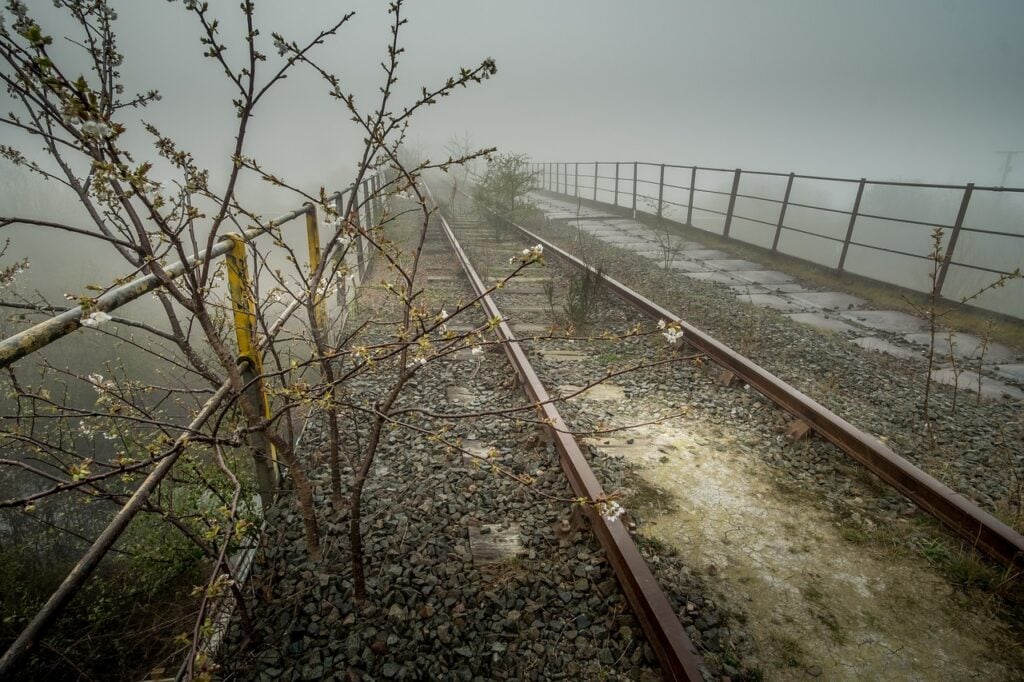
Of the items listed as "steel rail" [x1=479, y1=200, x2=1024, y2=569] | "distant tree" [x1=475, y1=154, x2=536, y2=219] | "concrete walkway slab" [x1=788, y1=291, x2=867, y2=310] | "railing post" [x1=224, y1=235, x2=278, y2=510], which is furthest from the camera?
"distant tree" [x1=475, y1=154, x2=536, y2=219]

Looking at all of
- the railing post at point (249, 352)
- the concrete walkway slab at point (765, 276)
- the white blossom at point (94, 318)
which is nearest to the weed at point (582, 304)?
the railing post at point (249, 352)

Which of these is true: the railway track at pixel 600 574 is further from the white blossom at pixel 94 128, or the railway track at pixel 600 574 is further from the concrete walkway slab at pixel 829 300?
the concrete walkway slab at pixel 829 300

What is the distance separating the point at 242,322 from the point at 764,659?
121 inches

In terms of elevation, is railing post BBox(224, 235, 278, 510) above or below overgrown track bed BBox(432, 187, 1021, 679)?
above

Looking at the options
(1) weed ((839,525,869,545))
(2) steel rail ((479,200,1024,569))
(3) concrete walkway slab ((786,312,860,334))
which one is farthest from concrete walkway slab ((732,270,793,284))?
(1) weed ((839,525,869,545))

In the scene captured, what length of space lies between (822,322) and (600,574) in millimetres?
5551

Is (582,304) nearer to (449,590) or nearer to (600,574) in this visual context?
(600,574)

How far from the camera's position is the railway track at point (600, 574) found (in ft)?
7.02

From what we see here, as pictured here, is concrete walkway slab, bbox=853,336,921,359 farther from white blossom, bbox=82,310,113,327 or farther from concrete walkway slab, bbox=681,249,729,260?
white blossom, bbox=82,310,113,327

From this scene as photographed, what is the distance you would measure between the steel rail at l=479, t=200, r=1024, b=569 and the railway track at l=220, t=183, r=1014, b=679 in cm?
22

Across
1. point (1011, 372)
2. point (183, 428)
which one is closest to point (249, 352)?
point (183, 428)

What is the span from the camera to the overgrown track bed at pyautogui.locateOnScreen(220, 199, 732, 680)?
6.97ft

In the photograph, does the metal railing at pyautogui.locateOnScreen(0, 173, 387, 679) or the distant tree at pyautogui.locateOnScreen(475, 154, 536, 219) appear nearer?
the metal railing at pyautogui.locateOnScreen(0, 173, 387, 679)

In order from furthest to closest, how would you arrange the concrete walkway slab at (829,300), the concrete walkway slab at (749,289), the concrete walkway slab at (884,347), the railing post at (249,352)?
the concrete walkway slab at (749,289) → the concrete walkway slab at (829,300) → the concrete walkway slab at (884,347) → the railing post at (249,352)
